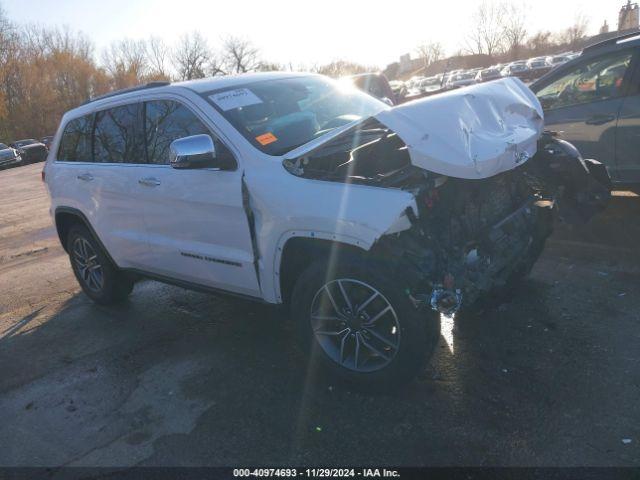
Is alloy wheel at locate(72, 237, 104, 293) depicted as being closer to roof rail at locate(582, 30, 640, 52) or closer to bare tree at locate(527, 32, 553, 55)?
roof rail at locate(582, 30, 640, 52)

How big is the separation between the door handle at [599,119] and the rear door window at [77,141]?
4.94m

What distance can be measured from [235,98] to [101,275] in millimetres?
2463

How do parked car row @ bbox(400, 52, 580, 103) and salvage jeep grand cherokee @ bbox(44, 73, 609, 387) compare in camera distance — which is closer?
salvage jeep grand cherokee @ bbox(44, 73, 609, 387)

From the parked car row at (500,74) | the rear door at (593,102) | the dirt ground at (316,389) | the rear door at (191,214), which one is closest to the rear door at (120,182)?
the rear door at (191,214)

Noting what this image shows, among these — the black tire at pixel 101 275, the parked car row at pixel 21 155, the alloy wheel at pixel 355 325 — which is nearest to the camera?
the alloy wheel at pixel 355 325

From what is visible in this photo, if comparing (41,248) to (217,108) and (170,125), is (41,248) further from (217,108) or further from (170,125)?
(217,108)

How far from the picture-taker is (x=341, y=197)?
305cm

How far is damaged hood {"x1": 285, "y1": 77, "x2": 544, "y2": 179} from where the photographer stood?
118 inches

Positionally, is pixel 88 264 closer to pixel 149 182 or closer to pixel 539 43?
pixel 149 182

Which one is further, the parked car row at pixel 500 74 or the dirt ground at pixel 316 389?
the parked car row at pixel 500 74

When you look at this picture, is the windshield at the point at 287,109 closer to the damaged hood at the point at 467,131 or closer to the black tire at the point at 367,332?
the damaged hood at the point at 467,131

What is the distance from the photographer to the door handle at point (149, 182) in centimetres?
410

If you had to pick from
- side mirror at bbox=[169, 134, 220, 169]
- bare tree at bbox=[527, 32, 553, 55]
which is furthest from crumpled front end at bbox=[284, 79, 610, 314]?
bare tree at bbox=[527, 32, 553, 55]

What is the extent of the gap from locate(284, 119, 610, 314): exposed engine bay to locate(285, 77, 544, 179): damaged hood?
17 centimetres
